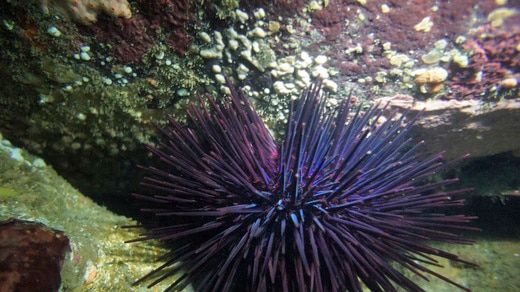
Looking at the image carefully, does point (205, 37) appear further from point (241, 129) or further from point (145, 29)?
point (241, 129)

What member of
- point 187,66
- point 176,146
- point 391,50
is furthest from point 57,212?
point 391,50

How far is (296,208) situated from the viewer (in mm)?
2178

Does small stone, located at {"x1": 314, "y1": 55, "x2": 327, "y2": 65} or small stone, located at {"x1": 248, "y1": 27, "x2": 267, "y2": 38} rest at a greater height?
small stone, located at {"x1": 314, "y1": 55, "x2": 327, "y2": 65}

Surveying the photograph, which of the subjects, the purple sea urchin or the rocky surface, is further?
the purple sea urchin

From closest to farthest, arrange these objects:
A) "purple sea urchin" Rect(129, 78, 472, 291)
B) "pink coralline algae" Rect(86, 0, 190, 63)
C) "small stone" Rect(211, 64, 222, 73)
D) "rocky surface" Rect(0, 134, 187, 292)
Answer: "rocky surface" Rect(0, 134, 187, 292) → "purple sea urchin" Rect(129, 78, 472, 291) → "pink coralline algae" Rect(86, 0, 190, 63) → "small stone" Rect(211, 64, 222, 73)

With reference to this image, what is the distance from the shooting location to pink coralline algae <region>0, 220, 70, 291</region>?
67.0 inches

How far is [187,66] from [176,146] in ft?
2.22

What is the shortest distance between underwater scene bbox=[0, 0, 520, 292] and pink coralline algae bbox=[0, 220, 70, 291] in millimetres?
10

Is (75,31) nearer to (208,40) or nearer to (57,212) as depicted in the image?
(208,40)

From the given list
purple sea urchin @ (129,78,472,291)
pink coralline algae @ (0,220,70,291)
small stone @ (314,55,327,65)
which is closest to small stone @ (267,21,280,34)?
Result: small stone @ (314,55,327,65)

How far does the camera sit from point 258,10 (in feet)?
7.59

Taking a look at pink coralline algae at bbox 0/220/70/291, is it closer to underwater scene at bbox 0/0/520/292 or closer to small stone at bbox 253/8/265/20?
underwater scene at bbox 0/0/520/292

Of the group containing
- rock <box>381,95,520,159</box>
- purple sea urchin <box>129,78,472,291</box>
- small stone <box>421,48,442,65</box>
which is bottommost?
purple sea urchin <box>129,78,472,291</box>

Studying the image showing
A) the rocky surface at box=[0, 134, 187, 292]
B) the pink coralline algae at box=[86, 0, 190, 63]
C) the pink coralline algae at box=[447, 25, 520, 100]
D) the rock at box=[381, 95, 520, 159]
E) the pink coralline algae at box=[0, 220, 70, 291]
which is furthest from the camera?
the rock at box=[381, 95, 520, 159]
